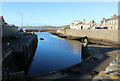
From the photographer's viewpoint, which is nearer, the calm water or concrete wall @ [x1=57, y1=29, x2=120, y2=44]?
the calm water

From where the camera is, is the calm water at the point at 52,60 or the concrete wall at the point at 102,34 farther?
the concrete wall at the point at 102,34

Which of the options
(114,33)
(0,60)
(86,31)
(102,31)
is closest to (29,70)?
(0,60)

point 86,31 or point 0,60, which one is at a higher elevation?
point 86,31

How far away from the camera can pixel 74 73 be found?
11.6 meters

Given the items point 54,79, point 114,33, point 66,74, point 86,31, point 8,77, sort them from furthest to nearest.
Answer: point 86,31 < point 114,33 < point 66,74 < point 54,79 < point 8,77

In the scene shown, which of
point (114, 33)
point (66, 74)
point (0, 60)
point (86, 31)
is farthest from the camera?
point (86, 31)

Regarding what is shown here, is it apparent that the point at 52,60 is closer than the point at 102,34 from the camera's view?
Yes

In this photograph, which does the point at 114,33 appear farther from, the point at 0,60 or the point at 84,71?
the point at 0,60

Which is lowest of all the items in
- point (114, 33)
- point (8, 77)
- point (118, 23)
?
point (8, 77)

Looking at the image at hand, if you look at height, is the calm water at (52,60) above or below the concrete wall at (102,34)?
below

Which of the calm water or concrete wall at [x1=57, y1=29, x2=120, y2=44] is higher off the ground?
concrete wall at [x1=57, y1=29, x2=120, y2=44]

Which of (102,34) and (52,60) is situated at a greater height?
(102,34)

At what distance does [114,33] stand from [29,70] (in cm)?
3806

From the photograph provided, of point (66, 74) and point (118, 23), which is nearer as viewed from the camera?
point (66, 74)
